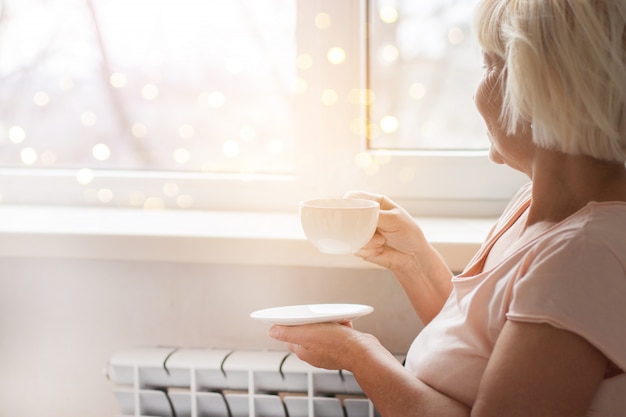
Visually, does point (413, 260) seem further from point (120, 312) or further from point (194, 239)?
point (120, 312)

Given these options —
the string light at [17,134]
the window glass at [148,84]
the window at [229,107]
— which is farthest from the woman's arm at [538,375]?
the string light at [17,134]

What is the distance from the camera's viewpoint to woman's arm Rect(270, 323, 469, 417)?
0.88 meters

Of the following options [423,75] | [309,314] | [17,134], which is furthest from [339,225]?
[17,134]

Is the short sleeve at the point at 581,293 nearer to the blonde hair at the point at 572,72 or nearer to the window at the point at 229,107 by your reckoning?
the blonde hair at the point at 572,72

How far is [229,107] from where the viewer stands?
1.51 m

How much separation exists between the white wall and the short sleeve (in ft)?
1.76

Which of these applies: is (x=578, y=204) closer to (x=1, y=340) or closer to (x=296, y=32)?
(x=296, y=32)

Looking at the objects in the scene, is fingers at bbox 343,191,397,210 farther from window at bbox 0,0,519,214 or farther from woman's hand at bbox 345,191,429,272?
window at bbox 0,0,519,214

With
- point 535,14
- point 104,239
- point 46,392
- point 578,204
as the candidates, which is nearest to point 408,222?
point 578,204

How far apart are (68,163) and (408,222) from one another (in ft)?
2.75

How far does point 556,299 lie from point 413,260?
16.1 inches

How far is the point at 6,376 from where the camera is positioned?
1449 mm

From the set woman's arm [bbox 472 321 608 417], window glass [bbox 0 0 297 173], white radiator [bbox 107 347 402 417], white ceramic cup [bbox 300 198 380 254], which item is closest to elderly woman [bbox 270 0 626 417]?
woman's arm [bbox 472 321 608 417]

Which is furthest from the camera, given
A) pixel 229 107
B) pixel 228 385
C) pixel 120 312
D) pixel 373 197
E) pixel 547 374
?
pixel 229 107
